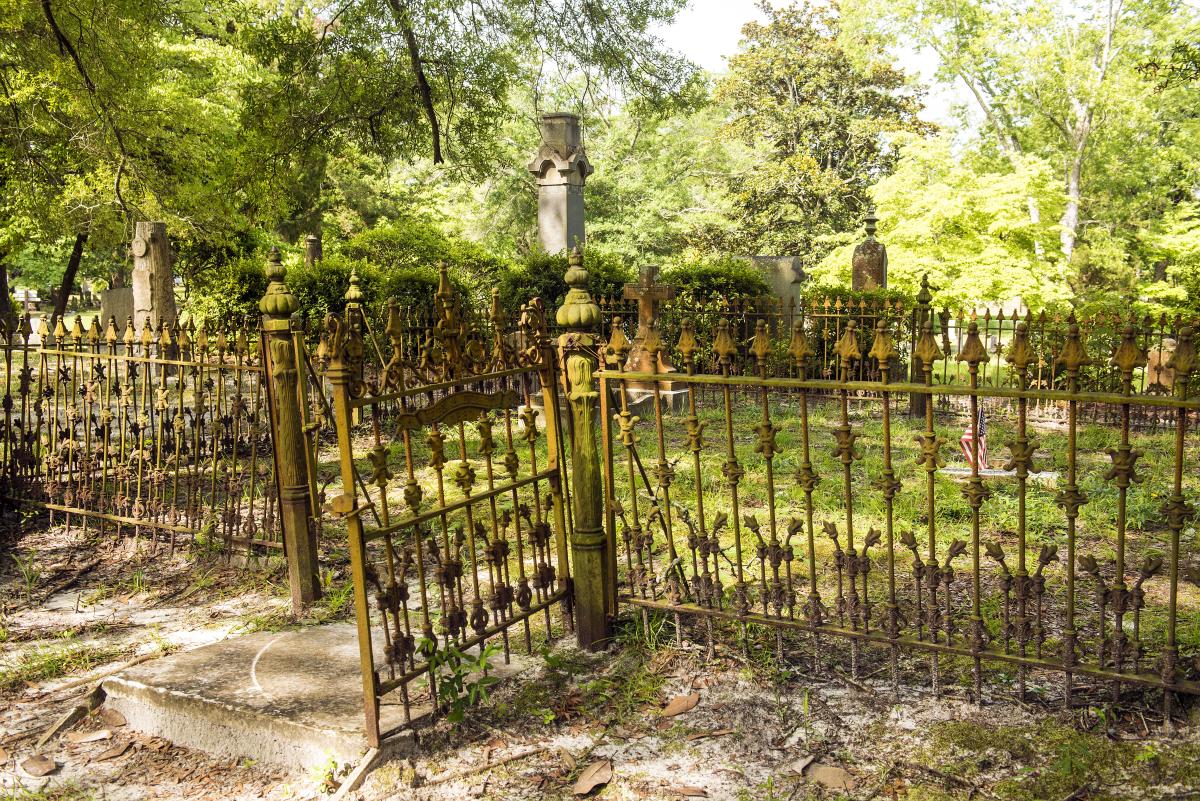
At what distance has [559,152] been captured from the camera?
50.1 ft

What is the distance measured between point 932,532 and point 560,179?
1289 cm

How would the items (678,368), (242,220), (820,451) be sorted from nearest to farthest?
(820,451) → (678,368) → (242,220)

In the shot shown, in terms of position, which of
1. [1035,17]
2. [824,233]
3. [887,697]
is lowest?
[887,697]

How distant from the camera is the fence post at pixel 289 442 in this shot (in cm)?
485

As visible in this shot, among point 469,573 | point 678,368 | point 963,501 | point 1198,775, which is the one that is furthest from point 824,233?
point 1198,775

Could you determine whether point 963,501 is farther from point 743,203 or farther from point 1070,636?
point 743,203

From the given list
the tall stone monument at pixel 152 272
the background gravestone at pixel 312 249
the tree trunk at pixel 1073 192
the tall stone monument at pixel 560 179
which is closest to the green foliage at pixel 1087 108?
the tree trunk at pixel 1073 192

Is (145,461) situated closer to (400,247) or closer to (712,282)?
(712,282)

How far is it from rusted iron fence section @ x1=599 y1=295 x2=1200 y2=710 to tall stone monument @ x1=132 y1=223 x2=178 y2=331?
10074 mm

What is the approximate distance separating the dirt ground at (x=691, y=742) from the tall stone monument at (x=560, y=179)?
11.9 meters

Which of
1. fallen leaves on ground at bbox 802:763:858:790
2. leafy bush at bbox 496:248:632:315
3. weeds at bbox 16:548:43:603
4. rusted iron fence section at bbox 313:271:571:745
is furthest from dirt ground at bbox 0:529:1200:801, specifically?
leafy bush at bbox 496:248:632:315

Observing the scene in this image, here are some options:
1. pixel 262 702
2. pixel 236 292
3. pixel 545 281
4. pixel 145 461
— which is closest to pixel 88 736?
pixel 262 702

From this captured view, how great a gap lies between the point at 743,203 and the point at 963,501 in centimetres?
2256

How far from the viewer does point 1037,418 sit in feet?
38.1
